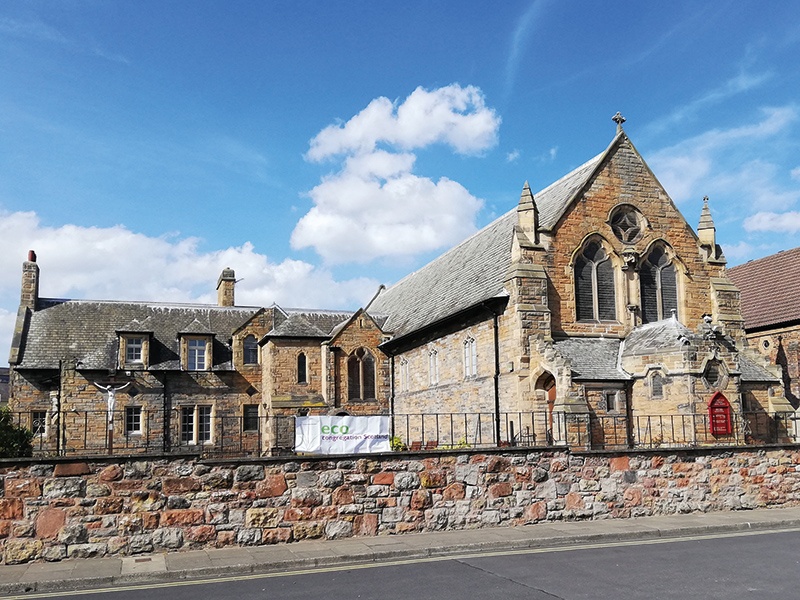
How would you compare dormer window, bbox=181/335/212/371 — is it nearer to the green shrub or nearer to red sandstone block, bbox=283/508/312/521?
the green shrub

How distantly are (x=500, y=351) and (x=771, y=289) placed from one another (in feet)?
66.3

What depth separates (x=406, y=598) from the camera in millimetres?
9930

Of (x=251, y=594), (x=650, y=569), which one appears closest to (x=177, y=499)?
(x=251, y=594)

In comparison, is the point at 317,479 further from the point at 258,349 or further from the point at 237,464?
the point at 258,349

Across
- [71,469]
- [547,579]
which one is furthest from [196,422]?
[547,579]

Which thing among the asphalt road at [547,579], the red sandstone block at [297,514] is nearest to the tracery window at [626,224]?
the asphalt road at [547,579]

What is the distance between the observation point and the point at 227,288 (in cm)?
4688

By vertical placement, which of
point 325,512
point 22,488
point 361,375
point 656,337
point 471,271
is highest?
point 471,271

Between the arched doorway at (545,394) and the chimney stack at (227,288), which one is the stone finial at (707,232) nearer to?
the arched doorway at (545,394)

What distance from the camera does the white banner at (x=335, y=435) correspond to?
16.3 metres

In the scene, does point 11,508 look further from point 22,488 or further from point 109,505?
point 109,505

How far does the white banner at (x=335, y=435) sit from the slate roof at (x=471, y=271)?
428 inches

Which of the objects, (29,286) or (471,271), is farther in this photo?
(29,286)

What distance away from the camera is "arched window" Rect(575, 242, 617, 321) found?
27.2 m
